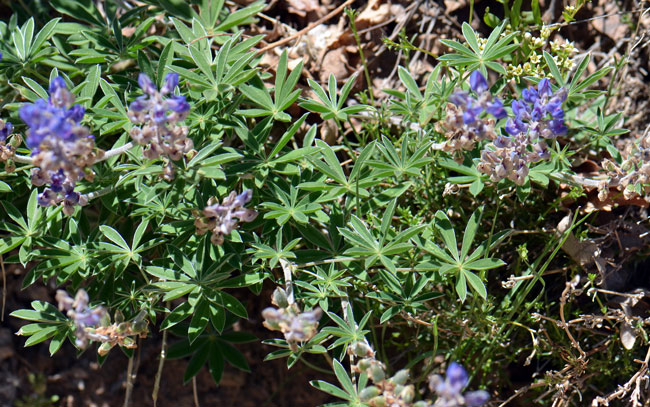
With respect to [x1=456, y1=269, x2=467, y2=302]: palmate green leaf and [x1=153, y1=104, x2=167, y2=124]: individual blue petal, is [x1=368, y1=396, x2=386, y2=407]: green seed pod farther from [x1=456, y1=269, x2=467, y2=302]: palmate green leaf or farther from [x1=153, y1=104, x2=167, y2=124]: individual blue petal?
[x1=153, y1=104, x2=167, y2=124]: individual blue petal

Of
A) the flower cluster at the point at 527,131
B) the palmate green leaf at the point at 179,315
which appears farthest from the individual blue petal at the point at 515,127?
the palmate green leaf at the point at 179,315

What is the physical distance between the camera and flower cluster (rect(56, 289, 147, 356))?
5.75 feet

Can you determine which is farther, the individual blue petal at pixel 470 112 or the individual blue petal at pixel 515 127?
the individual blue petal at pixel 515 127

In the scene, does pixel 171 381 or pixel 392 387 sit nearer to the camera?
pixel 392 387

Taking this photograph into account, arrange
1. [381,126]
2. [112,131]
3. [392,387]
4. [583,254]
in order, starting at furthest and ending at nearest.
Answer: [381,126] → [583,254] → [112,131] → [392,387]

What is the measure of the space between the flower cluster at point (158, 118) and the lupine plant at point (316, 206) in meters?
0.02

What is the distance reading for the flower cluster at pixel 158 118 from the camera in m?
1.79

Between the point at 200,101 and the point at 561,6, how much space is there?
6.13 ft

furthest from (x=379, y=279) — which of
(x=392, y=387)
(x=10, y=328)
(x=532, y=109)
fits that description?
(x=10, y=328)

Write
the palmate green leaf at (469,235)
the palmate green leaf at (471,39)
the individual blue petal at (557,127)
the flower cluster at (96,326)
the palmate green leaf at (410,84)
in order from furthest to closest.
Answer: the palmate green leaf at (410,84) → the palmate green leaf at (471,39) → the palmate green leaf at (469,235) → the individual blue petal at (557,127) → the flower cluster at (96,326)

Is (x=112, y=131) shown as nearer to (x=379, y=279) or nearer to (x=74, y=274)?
(x=74, y=274)

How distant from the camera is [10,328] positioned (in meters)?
3.19

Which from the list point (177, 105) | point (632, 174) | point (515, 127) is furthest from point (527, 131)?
point (177, 105)

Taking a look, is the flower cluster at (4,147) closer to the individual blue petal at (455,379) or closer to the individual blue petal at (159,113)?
the individual blue petal at (159,113)
